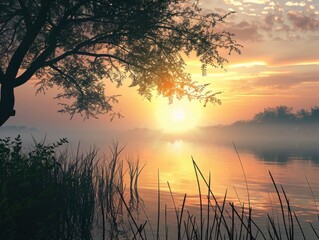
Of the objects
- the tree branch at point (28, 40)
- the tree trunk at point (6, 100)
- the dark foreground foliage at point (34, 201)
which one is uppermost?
the tree branch at point (28, 40)

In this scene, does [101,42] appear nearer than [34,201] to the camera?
No

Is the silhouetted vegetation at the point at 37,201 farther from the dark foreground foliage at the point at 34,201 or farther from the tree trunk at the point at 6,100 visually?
the tree trunk at the point at 6,100

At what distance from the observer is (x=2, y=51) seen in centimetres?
2422

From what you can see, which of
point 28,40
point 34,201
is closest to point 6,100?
point 28,40

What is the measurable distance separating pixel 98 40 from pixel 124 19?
2657 millimetres

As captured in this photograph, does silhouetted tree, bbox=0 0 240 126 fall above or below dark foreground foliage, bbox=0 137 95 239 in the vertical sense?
above

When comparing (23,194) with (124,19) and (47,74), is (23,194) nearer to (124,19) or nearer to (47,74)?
(124,19)

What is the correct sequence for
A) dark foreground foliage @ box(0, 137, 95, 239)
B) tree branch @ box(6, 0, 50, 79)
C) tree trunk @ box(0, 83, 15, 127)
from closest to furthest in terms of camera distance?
1. dark foreground foliage @ box(0, 137, 95, 239)
2. tree branch @ box(6, 0, 50, 79)
3. tree trunk @ box(0, 83, 15, 127)

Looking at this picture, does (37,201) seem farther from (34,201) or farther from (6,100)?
(6,100)

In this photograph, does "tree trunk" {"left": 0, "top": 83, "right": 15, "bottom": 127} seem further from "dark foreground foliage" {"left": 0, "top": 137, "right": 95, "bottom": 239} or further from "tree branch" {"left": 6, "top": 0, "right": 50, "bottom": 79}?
"dark foreground foliage" {"left": 0, "top": 137, "right": 95, "bottom": 239}

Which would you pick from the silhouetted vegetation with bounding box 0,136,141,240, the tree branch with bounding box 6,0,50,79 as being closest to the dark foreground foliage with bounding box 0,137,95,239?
the silhouetted vegetation with bounding box 0,136,141,240

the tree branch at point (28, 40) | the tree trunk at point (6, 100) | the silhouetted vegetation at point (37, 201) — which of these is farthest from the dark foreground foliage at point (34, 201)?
the tree branch at point (28, 40)

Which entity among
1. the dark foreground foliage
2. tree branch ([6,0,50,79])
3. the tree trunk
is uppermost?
tree branch ([6,0,50,79])

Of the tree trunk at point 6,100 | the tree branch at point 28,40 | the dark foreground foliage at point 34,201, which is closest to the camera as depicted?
the dark foreground foliage at point 34,201
